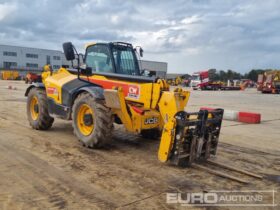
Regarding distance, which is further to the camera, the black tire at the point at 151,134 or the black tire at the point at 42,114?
the black tire at the point at 42,114

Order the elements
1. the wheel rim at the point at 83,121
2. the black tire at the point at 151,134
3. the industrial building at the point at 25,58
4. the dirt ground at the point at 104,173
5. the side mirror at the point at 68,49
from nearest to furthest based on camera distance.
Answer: the dirt ground at the point at 104,173
the wheel rim at the point at 83,121
the side mirror at the point at 68,49
the black tire at the point at 151,134
the industrial building at the point at 25,58

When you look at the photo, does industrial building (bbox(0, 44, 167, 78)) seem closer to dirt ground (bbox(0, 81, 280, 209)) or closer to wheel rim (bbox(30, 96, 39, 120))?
wheel rim (bbox(30, 96, 39, 120))

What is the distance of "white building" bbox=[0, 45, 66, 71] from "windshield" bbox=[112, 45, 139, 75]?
287 ft

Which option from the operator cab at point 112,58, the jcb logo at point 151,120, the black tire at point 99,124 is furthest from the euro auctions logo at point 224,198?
the operator cab at point 112,58

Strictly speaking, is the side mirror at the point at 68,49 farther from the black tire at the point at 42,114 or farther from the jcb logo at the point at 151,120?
the jcb logo at the point at 151,120

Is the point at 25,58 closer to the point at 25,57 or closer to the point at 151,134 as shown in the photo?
the point at 25,57

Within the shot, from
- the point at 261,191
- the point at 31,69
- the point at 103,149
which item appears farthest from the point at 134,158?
the point at 31,69

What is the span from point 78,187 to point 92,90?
2.58 meters

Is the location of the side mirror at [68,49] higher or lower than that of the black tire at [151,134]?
higher

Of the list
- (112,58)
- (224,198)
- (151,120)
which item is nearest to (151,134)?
(151,120)

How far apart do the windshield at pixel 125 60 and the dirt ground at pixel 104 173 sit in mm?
1691

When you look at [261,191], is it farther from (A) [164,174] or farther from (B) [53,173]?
(B) [53,173]

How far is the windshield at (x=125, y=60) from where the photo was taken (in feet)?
23.7

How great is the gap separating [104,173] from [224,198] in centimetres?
193
